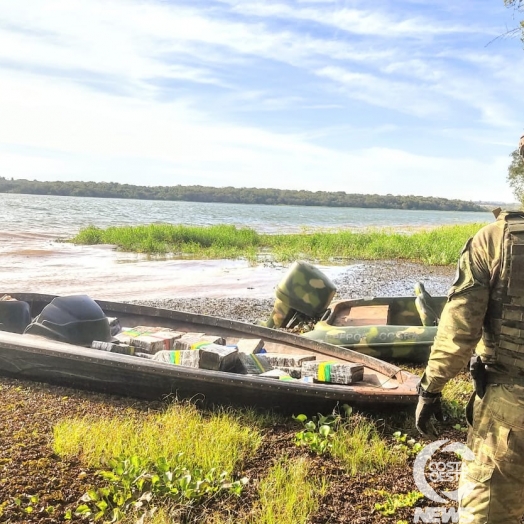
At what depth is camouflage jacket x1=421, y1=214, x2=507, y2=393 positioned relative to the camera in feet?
8.59

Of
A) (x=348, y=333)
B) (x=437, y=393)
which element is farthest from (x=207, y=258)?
(x=437, y=393)

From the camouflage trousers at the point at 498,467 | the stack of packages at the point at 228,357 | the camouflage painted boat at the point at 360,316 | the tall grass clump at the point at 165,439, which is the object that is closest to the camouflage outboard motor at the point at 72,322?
the stack of packages at the point at 228,357

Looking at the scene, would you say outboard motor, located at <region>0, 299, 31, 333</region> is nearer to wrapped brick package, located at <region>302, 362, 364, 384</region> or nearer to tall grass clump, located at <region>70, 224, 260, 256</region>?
wrapped brick package, located at <region>302, 362, 364, 384</region>

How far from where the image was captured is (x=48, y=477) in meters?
3.97

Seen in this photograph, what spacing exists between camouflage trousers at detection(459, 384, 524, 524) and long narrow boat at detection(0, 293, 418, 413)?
7.59 feet

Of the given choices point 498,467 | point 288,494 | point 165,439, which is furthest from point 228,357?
point 498,467

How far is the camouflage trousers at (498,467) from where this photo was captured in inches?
98.3

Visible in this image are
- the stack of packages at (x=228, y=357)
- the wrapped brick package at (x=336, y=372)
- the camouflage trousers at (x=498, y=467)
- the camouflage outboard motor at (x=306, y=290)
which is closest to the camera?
the camouflage trousers at (x=498, y=467)

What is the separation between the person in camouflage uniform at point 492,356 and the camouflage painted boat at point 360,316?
4152 millimetres

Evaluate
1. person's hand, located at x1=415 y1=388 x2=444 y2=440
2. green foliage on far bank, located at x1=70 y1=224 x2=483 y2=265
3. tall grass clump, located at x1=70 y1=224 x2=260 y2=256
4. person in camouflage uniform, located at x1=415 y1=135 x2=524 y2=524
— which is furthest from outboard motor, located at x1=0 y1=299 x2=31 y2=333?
tall grass clump, located at x1=70 y1=224 x2=260 y2=256

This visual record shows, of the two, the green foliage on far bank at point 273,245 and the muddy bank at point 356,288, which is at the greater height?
the green foliage on far bank at point 273,245

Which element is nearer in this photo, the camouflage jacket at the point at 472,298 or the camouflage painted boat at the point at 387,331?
the camouflage jacket at the point at 472,298

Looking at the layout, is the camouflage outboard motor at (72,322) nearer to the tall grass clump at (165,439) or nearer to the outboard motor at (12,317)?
the outboard motor at (12,317)

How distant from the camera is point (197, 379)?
513 cm
